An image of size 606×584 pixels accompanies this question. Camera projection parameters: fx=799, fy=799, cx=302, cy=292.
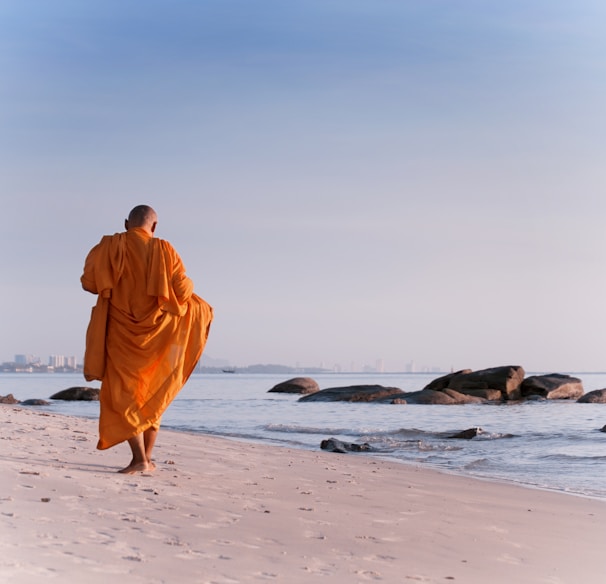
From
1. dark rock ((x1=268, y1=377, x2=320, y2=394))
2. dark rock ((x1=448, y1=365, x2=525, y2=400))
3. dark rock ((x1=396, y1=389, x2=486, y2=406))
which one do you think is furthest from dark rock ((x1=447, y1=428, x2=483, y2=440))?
dark rock ((x1=268, y1=377, x2=320, y2=394))

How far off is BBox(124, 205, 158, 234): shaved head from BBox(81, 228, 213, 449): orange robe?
0.07 meters

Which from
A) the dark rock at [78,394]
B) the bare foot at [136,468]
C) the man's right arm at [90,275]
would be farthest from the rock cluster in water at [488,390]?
the man's right arm at [90,275]

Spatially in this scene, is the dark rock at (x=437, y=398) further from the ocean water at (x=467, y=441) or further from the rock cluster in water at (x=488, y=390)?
the ocean water at (x=467, y=441)

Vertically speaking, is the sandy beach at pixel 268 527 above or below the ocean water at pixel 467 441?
above

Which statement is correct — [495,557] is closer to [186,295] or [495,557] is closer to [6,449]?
[186,295]

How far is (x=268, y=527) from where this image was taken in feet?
16.2

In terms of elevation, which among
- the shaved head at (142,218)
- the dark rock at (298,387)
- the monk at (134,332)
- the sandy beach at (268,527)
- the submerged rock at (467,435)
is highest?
the shaved head at (142,218)

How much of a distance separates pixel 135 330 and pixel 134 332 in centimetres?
2

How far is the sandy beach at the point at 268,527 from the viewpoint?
152 inches

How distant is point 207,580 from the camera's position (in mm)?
3619

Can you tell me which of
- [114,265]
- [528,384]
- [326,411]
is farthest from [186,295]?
[528,384]

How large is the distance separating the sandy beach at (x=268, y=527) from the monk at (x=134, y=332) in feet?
1.71

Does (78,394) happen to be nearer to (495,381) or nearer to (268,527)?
(495,381)

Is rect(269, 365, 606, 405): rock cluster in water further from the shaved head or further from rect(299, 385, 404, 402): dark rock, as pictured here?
the shaved head
